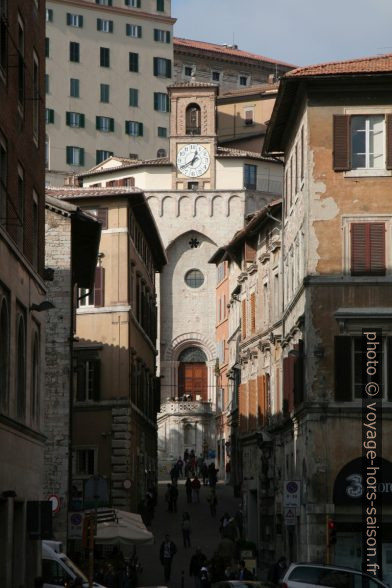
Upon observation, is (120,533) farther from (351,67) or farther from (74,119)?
(74,119)

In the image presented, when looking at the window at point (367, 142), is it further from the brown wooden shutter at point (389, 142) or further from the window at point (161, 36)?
the window at point (161, 36)

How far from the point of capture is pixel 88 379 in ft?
227

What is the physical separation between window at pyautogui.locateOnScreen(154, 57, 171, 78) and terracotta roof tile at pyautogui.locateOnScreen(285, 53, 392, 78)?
103690 mm

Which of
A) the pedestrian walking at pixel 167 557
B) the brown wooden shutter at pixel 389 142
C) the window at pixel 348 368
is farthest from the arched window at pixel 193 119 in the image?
the window at pixel 348 368

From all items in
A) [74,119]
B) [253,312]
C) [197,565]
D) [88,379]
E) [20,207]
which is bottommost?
[197,565]

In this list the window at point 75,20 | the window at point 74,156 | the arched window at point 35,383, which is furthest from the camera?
the window at point 75,20

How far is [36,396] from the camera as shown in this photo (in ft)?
133

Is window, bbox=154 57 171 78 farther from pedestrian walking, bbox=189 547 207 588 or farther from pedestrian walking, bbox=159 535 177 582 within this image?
pedestrian walking, bbox=189 547 207 588

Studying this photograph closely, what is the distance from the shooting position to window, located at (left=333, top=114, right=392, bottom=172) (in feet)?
164

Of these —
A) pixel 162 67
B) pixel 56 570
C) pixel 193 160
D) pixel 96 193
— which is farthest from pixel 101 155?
pixel 56 570

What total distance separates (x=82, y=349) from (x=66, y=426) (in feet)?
39.7

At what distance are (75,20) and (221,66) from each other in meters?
25.0

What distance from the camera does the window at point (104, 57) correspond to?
150500 millimetres

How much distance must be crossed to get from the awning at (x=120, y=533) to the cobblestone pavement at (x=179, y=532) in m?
7.99
